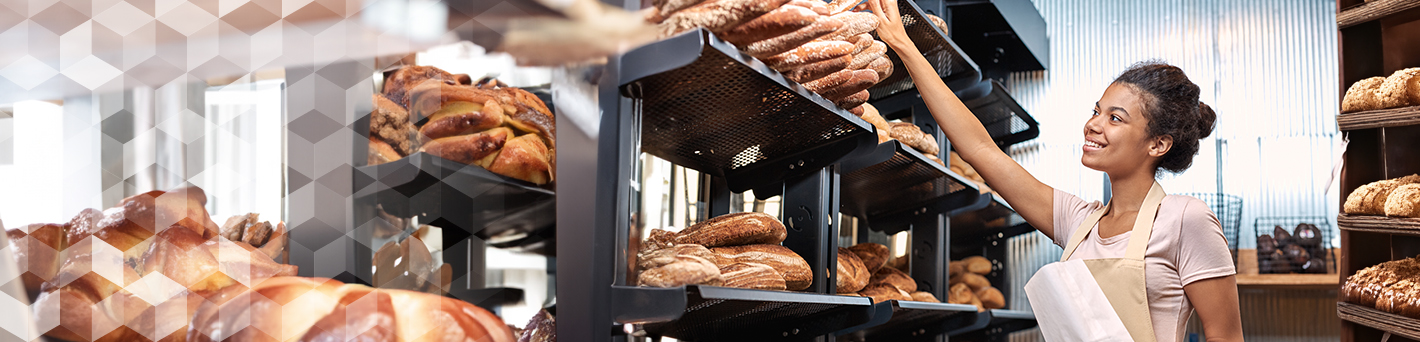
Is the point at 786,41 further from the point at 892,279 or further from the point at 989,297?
the point at 989,297

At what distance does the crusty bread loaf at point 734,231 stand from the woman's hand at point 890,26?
1.93 feet

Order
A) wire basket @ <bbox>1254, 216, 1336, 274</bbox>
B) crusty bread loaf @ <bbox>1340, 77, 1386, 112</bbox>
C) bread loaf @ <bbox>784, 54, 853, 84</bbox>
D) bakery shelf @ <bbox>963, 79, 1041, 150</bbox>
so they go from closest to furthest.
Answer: bread loaf @ <bbox>784, 54, 853, 84</bbox>, crusty bread loaf @ <bbox>1340, 77, 1386, 112</bbox>, bakery shelf @ <bbox>963, 79, 1041, 150</bbox>, wire basket @ <bbox>1254, 216, 1336, 274</bbox>

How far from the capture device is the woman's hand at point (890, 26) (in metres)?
1.89

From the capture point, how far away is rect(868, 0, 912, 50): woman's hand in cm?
189

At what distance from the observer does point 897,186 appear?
243 cm

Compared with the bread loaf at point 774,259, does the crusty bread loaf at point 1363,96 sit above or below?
above

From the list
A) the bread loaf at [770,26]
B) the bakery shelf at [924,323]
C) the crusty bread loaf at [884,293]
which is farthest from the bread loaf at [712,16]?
the bakery shelf at [924,323]

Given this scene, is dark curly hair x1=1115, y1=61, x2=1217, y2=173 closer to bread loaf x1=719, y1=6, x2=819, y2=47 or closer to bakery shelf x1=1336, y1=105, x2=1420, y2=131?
bakery shelf x1=1336, y1=105, x2=1420, y2=131

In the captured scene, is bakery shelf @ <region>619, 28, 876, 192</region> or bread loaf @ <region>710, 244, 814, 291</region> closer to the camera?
bakery shelf @ <region>619, 28, 876, 192</region>

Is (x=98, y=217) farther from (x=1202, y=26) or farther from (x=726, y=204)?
(x=1202, y=26)

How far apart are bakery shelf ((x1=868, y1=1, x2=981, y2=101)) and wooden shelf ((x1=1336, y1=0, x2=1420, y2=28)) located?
956 mm

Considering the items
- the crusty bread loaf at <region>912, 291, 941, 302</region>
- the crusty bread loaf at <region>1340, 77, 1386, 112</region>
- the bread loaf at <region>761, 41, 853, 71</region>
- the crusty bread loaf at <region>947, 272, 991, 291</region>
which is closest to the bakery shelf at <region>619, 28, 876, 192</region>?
the bread loaf at <region>761, 41, 853, 71</region>

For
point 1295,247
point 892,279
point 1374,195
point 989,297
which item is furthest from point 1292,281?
point 892,279

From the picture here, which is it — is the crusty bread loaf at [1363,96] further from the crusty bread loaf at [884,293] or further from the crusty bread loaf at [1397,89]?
the crusty bread loaf at [884,293]
